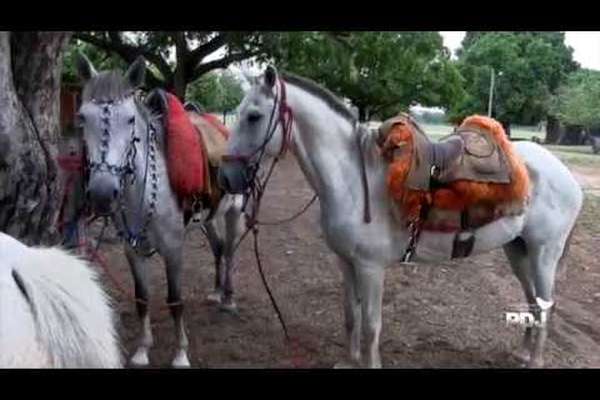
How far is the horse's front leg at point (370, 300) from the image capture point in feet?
10.3

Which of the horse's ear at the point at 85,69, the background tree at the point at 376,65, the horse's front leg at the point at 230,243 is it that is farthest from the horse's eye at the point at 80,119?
the background tree at the point at 376,65

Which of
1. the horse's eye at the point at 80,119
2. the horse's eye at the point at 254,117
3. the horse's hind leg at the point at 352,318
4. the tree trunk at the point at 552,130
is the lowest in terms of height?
the horse's hind leg at the point at 352,318

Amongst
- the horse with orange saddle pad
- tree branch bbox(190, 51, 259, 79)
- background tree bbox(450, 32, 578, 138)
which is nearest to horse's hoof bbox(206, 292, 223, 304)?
the horse with orange saddle pad

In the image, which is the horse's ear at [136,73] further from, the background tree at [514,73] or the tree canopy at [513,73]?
the background tree at [514,73]

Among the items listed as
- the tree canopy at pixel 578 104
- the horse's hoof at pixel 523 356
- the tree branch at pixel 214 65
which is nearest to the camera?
the horse's hoof at pixel 523 356

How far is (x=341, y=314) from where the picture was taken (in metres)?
4.60

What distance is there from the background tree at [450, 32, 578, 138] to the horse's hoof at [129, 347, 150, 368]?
76.6 ft

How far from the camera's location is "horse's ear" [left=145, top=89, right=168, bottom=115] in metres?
3.46

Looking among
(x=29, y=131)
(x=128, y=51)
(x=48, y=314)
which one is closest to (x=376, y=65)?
(x=128, y=51)

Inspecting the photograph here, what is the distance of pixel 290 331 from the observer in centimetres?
423

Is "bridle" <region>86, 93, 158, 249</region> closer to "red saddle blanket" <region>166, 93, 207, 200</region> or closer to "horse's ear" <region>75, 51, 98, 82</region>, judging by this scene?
"red saddle blanket" <region>166, 93, 207, 200</region>

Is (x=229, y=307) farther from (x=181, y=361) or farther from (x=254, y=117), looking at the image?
(x=254, y=117)

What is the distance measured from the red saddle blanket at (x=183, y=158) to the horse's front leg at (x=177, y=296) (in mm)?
334
